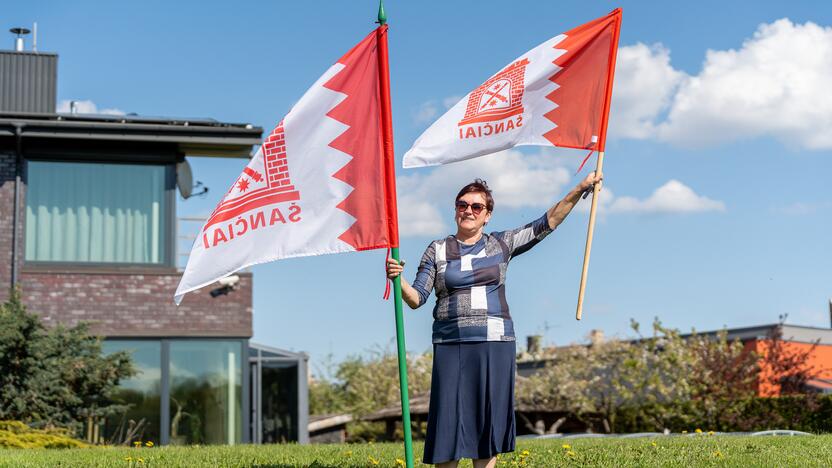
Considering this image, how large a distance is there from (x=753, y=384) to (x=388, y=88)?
790 inches

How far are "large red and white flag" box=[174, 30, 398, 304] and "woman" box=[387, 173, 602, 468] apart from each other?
34.3 inches

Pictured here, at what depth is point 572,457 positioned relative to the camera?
9.05m

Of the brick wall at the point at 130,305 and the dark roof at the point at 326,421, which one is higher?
the brick wall at the point at 130,305

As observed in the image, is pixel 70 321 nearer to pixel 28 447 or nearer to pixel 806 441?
pixel 28 447

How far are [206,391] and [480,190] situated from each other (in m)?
14.5

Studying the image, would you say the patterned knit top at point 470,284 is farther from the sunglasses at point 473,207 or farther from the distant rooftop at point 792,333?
the distant rooftop at point 792,333

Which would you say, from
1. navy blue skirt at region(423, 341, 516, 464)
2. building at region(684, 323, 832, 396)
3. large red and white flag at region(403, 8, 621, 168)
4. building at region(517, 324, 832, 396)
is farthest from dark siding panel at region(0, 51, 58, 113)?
building at region(684, 323, 832, 396)

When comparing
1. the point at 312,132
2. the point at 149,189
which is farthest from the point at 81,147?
the point at 312,132

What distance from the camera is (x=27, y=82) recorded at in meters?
22.6

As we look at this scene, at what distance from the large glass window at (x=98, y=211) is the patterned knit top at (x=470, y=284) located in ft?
47.8

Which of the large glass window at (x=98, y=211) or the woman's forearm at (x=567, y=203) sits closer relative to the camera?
the woman's forearm at (x=567, y=203)

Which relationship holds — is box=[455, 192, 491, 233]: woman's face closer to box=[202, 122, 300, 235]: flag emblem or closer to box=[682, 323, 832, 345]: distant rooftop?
box=[202, 122, 300, 235]: flag emblem

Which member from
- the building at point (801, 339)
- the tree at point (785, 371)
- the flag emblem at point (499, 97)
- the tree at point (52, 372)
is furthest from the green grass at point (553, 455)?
the building at point (801, 339)

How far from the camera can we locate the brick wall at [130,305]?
65.2ft
